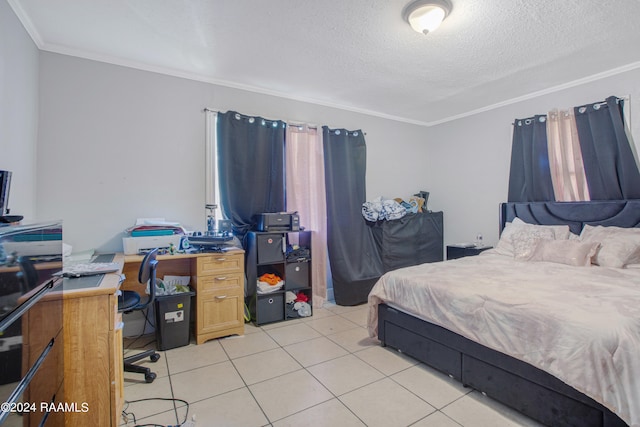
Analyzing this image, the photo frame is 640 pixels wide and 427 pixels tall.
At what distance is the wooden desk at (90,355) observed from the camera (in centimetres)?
145

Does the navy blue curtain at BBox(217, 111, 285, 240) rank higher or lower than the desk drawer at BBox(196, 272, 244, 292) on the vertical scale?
higher

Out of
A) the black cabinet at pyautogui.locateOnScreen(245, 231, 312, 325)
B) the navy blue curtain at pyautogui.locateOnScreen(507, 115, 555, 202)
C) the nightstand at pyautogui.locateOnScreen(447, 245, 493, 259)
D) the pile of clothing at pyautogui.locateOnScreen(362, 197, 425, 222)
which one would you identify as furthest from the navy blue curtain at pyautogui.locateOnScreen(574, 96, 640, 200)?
the black cabinet at pyautogui.locateOnScreen(245, 231, 312, 325)

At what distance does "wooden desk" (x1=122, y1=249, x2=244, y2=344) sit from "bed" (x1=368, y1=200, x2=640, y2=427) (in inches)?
49.5

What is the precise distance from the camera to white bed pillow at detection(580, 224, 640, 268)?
2.62 meters

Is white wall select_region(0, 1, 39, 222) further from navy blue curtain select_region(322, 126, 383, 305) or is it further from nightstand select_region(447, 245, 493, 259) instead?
nightstand select_region(447, 245, 493, 259)

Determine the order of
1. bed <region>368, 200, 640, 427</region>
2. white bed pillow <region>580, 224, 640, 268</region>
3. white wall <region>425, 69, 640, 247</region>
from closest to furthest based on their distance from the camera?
1. bed <region>368, 200, 640, 427</region>
2. white bed pillow <region>580, 224, 640, 268</region>
3. white wall <region>425, 69, 640, 247</region>

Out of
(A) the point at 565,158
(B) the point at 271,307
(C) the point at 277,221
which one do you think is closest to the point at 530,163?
(A) the point at 565,158

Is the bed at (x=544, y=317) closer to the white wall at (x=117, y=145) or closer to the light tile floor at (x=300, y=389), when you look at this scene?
the light tile floor at (x=300, y=389)

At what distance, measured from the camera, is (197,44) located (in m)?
2.58

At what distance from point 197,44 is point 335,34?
115cm

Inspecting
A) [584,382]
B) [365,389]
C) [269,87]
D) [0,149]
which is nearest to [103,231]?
[0,149]

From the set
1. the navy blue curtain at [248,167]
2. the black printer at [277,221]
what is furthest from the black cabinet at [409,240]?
the navy blue curtain at [248,167]

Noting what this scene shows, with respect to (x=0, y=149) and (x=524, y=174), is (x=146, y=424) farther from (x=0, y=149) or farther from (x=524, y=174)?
(x=524, y=174)

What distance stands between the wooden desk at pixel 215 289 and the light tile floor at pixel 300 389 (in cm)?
13
